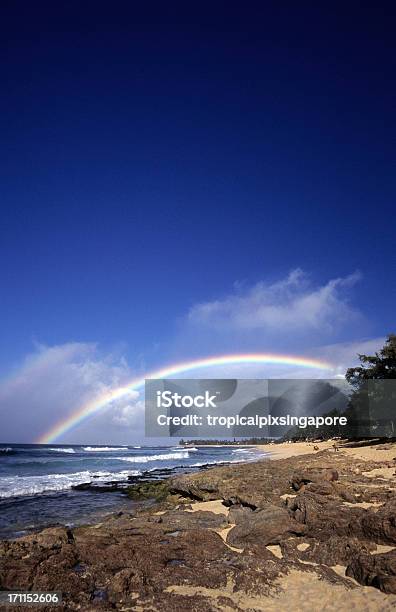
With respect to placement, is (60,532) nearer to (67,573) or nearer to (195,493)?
(67,573)

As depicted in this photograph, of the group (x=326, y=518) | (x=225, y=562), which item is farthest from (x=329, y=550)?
(x=225, y=562)

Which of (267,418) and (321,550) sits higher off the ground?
(321,550)

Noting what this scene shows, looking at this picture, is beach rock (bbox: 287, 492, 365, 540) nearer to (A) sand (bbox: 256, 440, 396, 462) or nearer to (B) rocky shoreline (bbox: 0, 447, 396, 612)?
(B) rocky shoreline (bbox: 0, 447, 396, 612)

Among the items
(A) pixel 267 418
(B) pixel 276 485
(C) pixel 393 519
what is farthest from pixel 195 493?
(A) pixel 267 418

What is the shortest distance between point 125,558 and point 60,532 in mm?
2501

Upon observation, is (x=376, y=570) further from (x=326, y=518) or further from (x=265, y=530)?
(x=265, y=530)

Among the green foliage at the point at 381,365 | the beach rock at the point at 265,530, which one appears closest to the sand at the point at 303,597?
the beach rock at the point at 265,530

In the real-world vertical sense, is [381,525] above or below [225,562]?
above

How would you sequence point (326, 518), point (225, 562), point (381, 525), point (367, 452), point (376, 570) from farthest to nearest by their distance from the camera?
point (367, 452) → point (326, 518) → point (381, 525) → point (225, 562) → point (376, 570)

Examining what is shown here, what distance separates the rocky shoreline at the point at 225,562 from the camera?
21.3 feet

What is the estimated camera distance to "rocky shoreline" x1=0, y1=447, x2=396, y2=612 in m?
6.49

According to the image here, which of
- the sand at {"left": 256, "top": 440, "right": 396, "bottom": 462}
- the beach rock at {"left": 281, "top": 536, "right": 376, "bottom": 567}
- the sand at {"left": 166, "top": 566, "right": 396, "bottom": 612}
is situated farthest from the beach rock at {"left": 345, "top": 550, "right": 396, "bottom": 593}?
the sand at {"left": 256, "top": 440, "right": 396, "bottom": 462}

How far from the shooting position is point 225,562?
802cm

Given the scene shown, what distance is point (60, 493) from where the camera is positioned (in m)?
22.7
